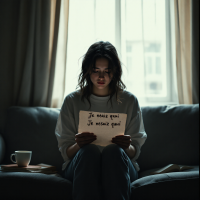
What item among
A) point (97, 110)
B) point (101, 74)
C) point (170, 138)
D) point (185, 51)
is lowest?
point (170, 138)

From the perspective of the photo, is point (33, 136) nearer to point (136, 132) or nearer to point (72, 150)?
point (72, 150)

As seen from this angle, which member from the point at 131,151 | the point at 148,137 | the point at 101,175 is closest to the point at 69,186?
the point at 101,175

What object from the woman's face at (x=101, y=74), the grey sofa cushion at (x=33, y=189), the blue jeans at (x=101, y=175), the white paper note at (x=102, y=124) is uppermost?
the woman's face at (x=101, y=74)

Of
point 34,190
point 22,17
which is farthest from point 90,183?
point 22,17

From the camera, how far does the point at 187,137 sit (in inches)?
66.6

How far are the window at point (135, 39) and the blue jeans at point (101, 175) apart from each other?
3.87 feet

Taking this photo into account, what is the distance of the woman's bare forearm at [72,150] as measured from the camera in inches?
Answer: 50.6

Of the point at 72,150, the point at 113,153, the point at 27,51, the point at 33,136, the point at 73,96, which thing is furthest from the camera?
the point at 27,51

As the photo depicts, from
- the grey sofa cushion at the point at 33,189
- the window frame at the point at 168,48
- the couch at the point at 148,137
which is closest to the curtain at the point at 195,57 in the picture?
the window frame at the point at 168,48

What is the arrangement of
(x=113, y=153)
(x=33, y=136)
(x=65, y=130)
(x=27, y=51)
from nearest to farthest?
(x=113, y=153) → (x=65, y=130) → (x=33, y=136) → (x=27, y=51)

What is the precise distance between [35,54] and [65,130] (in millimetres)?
944

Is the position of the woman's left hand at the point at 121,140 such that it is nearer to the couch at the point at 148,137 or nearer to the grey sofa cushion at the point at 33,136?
the couch at the point at 148,137

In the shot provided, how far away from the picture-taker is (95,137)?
3.84ft

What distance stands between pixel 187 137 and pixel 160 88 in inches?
28.1
